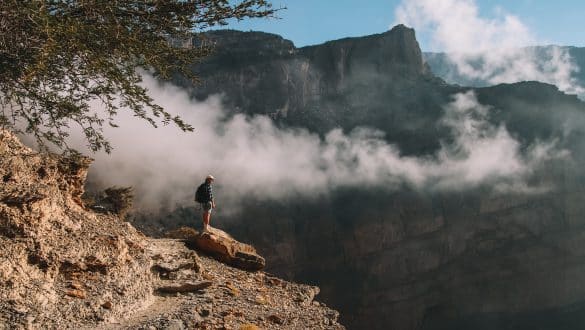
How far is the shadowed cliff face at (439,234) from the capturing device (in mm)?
73750

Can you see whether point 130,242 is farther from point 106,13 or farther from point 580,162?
point 580,162

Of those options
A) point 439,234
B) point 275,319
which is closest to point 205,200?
point 275,319

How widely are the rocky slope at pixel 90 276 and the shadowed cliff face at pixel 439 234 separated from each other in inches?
2257

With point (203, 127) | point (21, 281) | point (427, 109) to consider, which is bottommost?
point (21, 281)

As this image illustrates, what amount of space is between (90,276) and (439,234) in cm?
7535

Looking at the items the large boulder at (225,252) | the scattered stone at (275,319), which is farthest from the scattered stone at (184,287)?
the large boulder at (225,252)

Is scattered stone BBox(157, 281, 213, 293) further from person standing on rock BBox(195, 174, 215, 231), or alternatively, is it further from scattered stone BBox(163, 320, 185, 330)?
person standing on rock BBox(195, 174, 215, 231)

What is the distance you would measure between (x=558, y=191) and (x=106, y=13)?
89.2m

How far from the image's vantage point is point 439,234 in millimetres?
77938

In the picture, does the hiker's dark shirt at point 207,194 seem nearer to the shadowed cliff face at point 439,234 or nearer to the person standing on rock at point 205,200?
the person standing on rock at point 205,200

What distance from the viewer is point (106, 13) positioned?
740 cm

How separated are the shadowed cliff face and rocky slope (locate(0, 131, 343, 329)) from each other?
5732 cm

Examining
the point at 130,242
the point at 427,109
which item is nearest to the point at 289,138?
the point at 427,109

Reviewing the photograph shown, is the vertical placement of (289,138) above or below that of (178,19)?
above
